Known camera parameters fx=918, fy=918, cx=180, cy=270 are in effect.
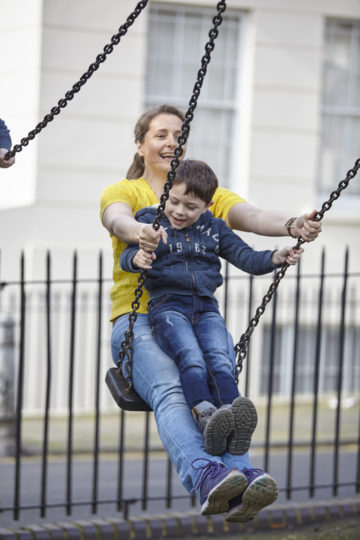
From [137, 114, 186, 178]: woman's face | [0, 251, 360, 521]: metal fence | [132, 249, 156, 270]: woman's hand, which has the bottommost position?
[0, 251, 360, 521]: metal fence

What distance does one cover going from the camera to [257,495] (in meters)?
3.41

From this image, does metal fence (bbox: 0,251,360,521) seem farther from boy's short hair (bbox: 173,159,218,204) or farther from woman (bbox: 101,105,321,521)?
boy's short hair (bbox: 173,159,218,204)

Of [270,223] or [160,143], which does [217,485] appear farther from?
[160,143]

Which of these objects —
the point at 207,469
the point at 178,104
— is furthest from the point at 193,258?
the point at 178,104

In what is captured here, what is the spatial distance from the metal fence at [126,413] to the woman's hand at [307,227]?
116 inches

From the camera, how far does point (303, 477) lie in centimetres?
737

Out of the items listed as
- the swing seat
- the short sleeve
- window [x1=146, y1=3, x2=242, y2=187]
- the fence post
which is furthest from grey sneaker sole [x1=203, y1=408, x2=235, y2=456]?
window [x1=146, y1=3, x2=242, y2=187]

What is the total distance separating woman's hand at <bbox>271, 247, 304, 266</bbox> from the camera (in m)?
3.86

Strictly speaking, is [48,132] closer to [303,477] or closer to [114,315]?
[303,477]

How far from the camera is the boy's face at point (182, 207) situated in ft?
12.4

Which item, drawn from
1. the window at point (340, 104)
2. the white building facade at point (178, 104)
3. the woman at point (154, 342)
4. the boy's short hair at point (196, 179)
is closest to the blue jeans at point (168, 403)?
the woman at point (154, 342)

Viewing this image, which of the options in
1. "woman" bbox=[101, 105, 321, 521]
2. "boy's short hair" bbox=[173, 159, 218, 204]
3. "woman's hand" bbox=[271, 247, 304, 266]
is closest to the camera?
"woman" bbox=[101, 105, 321, 521]

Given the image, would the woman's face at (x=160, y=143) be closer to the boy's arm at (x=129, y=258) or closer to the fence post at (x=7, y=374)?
the boy's arm at (x=129, y=258)

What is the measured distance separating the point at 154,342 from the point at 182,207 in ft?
1.88
